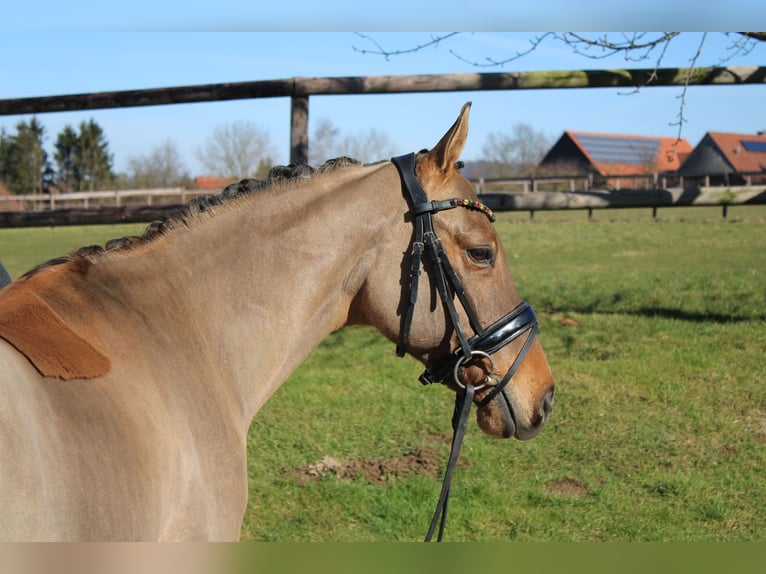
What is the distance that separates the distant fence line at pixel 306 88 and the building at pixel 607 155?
49176 millimetres

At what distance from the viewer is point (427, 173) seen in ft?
8.89

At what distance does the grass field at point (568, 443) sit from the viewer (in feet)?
13.9

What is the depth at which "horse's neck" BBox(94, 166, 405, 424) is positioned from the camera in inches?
98.6

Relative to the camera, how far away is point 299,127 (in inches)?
247

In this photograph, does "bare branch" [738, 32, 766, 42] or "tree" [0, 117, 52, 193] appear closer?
"bare branch" [738, 32, 766, 42]

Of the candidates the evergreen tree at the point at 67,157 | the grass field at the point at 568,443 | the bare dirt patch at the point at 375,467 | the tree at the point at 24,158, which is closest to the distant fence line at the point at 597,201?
the grass field at the point at 568,443

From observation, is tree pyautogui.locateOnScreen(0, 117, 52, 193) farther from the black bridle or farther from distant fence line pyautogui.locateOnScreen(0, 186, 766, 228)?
the black bridle

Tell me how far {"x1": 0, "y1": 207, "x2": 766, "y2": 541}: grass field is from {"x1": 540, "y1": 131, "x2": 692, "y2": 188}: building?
48641 millimetres

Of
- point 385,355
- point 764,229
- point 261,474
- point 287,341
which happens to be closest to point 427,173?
point 287,341

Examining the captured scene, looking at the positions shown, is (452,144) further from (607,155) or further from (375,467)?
(607,155)

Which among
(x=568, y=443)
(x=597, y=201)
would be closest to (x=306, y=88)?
(x=597, y=201)

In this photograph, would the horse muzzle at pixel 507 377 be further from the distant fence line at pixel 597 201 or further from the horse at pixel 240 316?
the distant fence line at pixel 597 201

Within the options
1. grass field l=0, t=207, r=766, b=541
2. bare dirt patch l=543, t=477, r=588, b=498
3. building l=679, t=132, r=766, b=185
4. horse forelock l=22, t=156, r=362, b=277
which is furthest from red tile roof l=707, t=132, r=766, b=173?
horse forelock l=22, t=156, r=362, b=277

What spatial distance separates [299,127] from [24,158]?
42398mm
